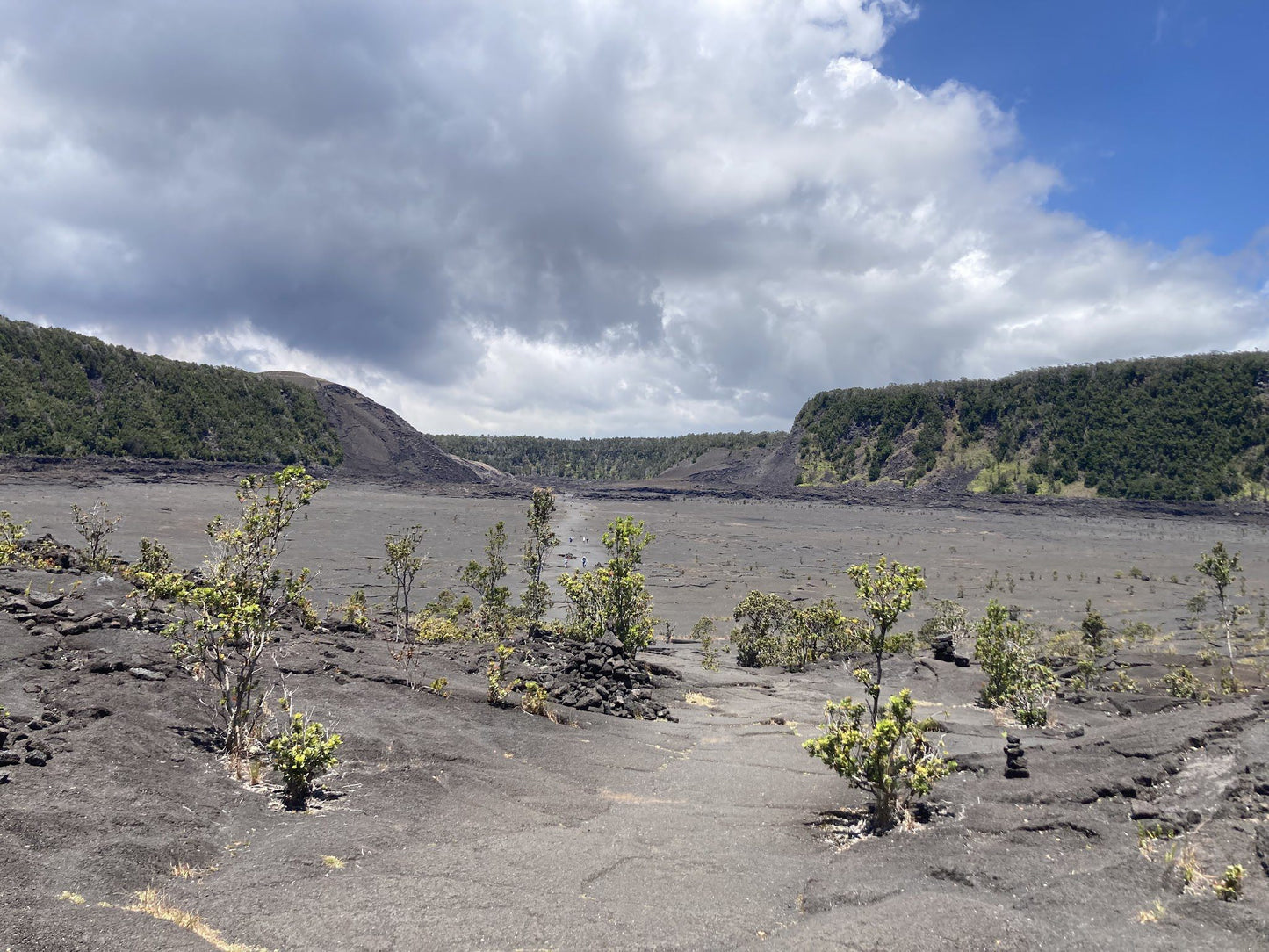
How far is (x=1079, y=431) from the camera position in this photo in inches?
4577

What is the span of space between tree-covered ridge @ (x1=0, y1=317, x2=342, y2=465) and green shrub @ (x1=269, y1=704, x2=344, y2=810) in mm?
97627

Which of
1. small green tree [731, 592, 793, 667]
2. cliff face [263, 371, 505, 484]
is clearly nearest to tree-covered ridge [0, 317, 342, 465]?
cliff face [263, 371, 505, 484]

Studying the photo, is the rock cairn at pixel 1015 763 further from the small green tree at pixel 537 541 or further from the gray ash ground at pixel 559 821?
the small green tree at pixel 537 541

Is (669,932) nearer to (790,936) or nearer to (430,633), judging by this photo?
(790,936)

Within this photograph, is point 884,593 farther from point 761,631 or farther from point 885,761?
point 761,631

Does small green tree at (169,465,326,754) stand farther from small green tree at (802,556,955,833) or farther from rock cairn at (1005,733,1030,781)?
rock cairn at (1005,733,1030,781)

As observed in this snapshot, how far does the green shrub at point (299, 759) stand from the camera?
9562 millimetres

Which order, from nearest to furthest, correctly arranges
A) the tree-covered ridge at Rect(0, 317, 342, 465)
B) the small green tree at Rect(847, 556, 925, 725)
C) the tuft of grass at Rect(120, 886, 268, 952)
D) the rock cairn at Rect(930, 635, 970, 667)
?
the tuft of grass at Rect(120, 886, 268, 952), the small green tree at Rect(847, 556, 925, 725), the rock cairn at Rect(930, 635, 970, 667), the tree-covered ridge at Rect(0, 317, 342, 465)

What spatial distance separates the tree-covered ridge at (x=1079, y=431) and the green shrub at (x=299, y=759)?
120666mm

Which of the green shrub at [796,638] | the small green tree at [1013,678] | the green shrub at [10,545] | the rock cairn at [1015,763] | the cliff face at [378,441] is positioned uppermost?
the cliff face at [378,441]

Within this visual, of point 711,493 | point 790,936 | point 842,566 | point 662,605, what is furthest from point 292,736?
point 711,493

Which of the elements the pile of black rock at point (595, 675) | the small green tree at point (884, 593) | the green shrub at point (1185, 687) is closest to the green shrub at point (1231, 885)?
the small green tree at point (884, 593)

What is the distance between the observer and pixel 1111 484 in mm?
103500

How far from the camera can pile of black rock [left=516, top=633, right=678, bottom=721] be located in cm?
1887
